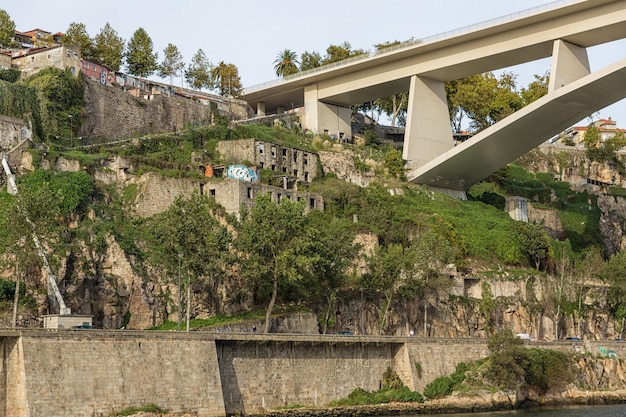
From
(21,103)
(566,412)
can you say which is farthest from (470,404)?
(21,103)

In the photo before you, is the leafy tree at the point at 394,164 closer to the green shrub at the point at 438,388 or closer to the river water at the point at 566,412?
the river water at the point at 566,412

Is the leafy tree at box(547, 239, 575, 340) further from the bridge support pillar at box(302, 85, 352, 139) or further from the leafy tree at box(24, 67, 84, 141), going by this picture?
the leafy tree at box(24, 67, 84, 141)

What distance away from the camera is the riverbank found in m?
44.2

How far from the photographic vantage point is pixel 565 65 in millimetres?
67438

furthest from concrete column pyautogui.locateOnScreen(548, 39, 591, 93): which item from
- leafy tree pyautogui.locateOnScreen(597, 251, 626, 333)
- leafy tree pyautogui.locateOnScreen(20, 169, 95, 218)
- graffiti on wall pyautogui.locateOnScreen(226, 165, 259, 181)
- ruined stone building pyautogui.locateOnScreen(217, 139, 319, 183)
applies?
leafy tree pyautogui.locateOnScreen(20, 169, 95, 218)

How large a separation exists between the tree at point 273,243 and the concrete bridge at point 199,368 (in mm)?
4420

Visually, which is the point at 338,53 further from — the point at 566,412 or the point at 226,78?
the point at 566,412

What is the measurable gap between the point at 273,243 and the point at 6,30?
4151 cm

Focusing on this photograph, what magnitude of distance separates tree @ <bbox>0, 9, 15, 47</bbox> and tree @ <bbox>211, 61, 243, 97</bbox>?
17.3 meters

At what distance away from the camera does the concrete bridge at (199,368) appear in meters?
36.1

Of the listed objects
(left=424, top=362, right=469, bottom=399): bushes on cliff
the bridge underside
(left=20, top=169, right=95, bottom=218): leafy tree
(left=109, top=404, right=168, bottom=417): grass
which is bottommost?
(left=109, top=404, right=168, bottom=417): grass

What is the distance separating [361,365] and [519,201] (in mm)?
30052

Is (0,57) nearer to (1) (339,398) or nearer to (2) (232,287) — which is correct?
(2) (232,287)

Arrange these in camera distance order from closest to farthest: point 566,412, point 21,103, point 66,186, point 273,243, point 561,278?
point 566,412 < point 273,243 < point 66,186 < point 21,103 < point 561,278
